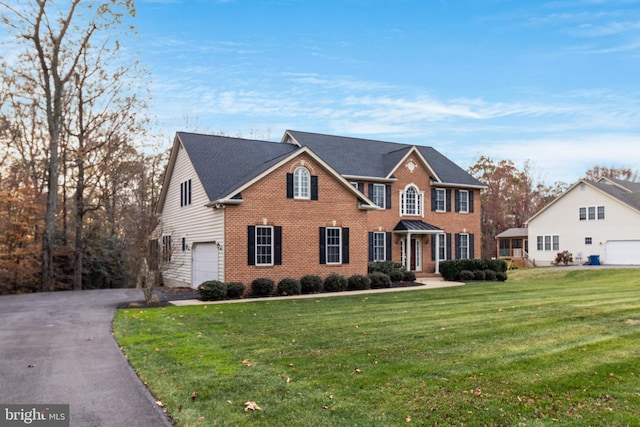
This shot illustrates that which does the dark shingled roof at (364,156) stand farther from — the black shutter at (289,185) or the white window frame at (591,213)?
the white window frame at (591,213)

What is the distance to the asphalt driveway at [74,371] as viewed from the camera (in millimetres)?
5734

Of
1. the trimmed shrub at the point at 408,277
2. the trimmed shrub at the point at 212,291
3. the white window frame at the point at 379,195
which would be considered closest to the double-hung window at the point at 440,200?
the white window frame at the point at 379,195

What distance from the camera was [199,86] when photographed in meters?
23.8

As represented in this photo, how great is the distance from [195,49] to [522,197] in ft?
151

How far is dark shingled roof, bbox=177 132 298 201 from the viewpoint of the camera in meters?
21.1

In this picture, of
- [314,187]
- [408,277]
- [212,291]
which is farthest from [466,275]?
[212,291]

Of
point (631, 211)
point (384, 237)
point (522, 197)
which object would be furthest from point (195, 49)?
point (522, 197)

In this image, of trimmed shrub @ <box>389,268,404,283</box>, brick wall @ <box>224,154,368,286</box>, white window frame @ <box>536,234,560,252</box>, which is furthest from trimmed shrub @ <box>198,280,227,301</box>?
white window frame @ <box>536,234,560,252</box>

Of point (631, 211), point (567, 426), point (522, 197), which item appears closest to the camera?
point (567, 426)

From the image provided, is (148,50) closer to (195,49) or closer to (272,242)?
(195,49)

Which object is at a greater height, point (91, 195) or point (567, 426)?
point (91, 195)

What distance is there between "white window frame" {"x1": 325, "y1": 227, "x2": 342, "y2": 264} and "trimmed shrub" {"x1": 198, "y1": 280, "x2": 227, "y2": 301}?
5206mm

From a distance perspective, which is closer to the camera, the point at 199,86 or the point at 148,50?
the point at 199,86

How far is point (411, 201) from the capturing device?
1171 inches
